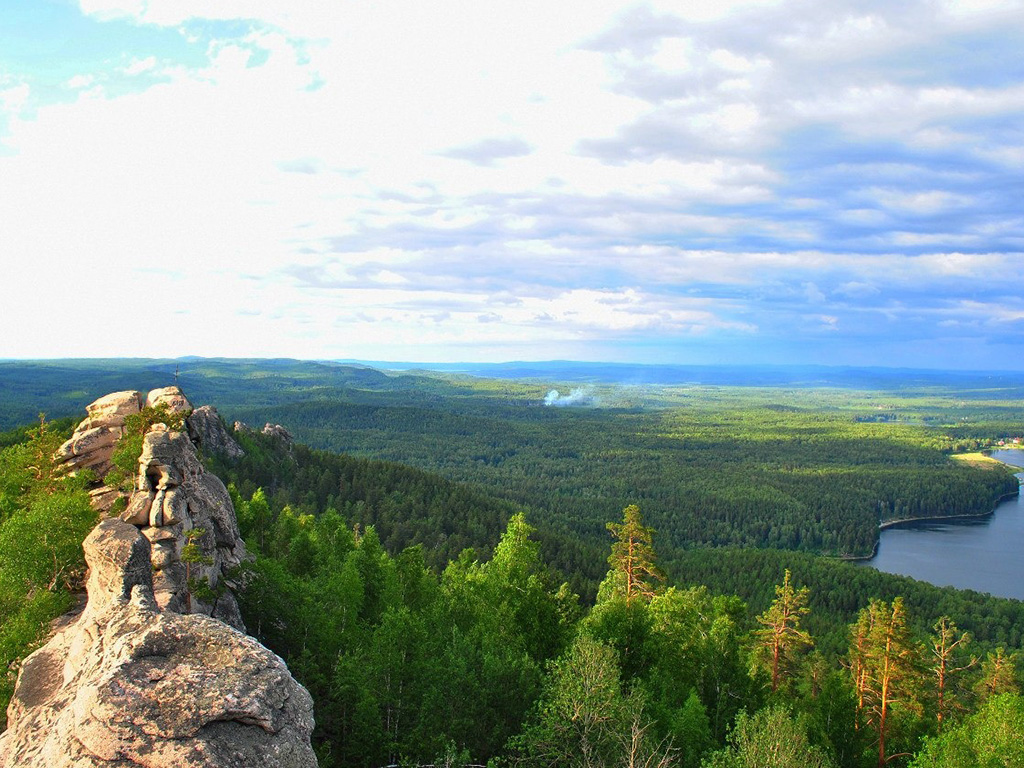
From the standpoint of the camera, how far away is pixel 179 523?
2503 cm

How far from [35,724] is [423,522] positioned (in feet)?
299

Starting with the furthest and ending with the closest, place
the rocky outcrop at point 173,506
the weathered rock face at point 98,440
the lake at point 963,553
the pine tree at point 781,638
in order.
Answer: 1. the lake at point 963,553
2. the pine tree at point 781,638
3. the weathered rock face at point 98,440
4. the rocky outcrop at point 173,506

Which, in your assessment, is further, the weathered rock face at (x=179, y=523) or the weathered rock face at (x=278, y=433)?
the weathered rock face at (x=278, y=433)

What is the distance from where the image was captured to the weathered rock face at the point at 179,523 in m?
22.9

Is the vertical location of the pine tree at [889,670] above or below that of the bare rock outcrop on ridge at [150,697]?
below

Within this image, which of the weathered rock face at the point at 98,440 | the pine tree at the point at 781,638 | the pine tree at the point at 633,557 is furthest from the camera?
the pine tree at the point at 781,638

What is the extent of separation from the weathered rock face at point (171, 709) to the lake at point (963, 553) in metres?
144

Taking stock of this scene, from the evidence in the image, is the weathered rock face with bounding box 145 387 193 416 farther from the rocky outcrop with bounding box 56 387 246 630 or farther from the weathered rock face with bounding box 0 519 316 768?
the weathered rock face with bounding box 0 519 316 768

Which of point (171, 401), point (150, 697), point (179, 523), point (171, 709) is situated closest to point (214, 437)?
point (171, 401)

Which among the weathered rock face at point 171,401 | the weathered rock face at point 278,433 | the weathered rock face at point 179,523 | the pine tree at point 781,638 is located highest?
the weathered rock face at point 171,401

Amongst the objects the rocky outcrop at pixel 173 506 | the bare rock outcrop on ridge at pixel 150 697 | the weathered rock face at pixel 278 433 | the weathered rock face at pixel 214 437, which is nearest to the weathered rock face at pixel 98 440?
the rocky outcrop at pixel 173 506

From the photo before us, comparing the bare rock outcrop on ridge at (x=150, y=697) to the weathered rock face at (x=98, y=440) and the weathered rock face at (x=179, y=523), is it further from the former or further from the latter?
the weathered rock face at (x=98, y=440)

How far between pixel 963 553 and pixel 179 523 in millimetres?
179874

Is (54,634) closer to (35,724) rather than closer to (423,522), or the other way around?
(35,724)
